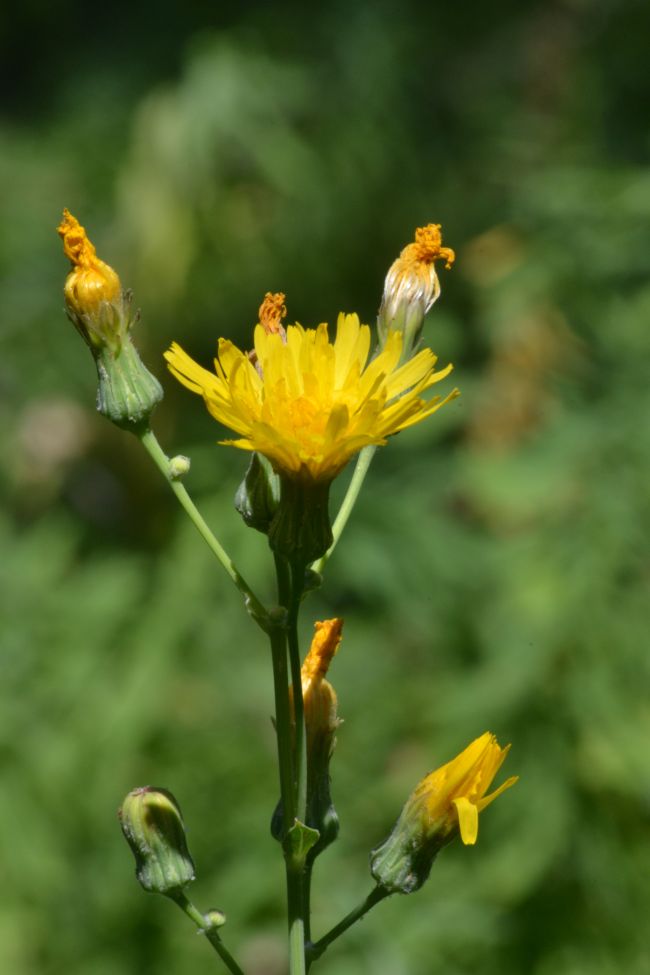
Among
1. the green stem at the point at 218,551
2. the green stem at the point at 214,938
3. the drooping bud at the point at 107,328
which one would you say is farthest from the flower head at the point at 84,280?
the green stem at the point at 214,938

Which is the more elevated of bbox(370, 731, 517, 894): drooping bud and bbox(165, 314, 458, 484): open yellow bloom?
bbox(165, 314, 458, 484): open yellow bloom

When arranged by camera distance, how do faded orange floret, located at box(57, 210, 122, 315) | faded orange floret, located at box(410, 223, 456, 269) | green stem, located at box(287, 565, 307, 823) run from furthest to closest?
faded orange floret, located at box(410, 223, 456, 269) → faded orange floret, located at box(57, 210, 122, 315) → green stem, located at box(287, 565, 307, 823)

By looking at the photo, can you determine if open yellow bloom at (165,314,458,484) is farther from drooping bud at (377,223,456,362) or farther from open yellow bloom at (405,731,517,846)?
open yellow bloom at (405,731,517,846)

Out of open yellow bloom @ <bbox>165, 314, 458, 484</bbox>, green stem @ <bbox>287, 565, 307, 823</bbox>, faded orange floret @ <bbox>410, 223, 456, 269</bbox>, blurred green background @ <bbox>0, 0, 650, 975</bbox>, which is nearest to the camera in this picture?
open yellow bloom @ <bbox>165, 314, 458, 484</bbox>

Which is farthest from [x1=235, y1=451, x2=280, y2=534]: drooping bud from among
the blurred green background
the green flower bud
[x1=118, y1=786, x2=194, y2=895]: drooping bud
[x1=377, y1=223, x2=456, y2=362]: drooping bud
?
the blurred green background

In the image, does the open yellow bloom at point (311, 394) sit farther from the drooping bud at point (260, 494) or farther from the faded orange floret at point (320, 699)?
the faded orange floret at point (320, 699)

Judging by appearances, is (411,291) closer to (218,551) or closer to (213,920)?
(218,551)
